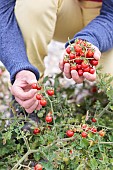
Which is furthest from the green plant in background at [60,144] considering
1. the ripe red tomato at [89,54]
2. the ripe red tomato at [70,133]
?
the ripe red tomato at [89,54]

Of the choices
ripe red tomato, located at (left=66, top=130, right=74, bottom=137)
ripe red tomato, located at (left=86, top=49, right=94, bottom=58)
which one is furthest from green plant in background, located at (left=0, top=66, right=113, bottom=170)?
ripe red tomato, located at (left=86, top=49, right=94, bottom=58)

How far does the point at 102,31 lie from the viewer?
155 cm

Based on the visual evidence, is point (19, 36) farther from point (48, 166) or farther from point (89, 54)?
point (48, 166)

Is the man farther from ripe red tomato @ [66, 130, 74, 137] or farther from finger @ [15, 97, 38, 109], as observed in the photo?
ripe red tomato @ [66, 130, 74, 137]

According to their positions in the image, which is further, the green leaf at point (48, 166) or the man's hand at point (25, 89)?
the man's hand at point (25, 89)

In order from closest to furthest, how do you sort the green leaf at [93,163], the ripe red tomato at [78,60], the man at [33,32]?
the green leaf at [93,163]
the ripe red tomato at [78,60]
the man at [33,32]

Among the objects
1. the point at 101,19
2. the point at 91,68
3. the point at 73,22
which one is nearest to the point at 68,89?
the point at 73,22

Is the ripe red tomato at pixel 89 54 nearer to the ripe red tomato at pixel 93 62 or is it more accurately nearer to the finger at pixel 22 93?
the ripe red tomato at pixel 93 62

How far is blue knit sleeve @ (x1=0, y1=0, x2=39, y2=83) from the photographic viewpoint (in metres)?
1.48

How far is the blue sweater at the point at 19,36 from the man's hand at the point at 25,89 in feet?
0.08

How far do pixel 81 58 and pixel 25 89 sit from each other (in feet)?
0.79

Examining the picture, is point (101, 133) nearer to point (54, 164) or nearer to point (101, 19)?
point (54, 164)

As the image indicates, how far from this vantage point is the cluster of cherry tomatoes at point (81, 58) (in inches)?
52.3

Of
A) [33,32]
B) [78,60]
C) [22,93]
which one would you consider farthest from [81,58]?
[33,32]
